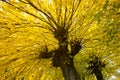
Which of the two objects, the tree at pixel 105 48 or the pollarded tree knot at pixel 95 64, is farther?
the pollarded tree knot at pixel 95 64

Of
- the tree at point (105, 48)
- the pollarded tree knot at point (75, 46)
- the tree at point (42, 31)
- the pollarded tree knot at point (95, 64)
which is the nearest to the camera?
the tree at point (105, 48)

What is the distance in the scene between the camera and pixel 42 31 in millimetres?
8414

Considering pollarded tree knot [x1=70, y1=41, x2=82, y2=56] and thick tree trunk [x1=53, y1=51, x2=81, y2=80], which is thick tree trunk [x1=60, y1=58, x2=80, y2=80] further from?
pollarded tree knot [x1=70, y1=41, x2=82, y2=56]

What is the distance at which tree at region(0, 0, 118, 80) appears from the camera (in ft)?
25.8

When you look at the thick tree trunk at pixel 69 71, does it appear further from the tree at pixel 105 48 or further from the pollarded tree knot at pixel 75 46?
the tree at pixel 105 48

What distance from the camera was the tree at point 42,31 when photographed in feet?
25.8

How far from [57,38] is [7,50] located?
1.61 metres

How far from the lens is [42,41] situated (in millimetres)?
8672

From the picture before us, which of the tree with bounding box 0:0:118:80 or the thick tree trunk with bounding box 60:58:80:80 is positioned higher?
the tree with bounding box 0:0:118:80

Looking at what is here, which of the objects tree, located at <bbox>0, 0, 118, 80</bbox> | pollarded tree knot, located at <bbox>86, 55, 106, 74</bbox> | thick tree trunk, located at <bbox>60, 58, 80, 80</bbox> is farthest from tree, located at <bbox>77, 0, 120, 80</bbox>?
thick tree trunk, located at <bbox>60, 58, 80, 80</bbox>

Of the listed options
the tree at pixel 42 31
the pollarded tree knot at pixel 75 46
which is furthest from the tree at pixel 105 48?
the pollarded tree knot at pixel 75 46

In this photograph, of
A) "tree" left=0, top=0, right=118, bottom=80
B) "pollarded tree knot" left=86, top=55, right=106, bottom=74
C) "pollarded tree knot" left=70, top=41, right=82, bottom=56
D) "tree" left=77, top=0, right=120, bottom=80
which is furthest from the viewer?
"pollarded tree knot" left=86, top=55, right=106, bottom=74

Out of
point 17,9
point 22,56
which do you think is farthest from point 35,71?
point 17,9

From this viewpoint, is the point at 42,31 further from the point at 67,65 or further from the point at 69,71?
the point at 69,71
